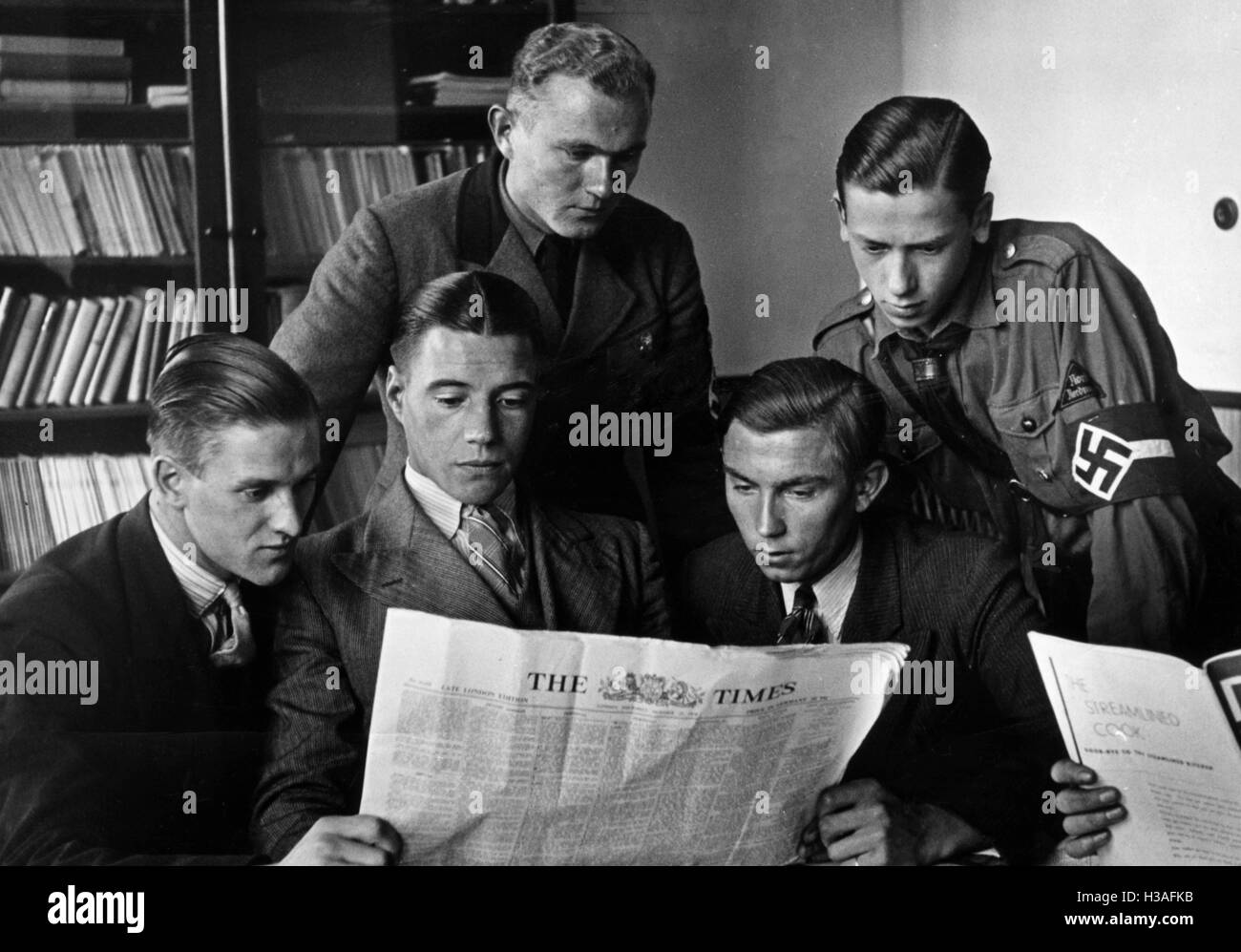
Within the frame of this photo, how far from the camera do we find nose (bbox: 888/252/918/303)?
66.4 inches

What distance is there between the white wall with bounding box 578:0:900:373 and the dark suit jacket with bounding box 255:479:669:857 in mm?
344

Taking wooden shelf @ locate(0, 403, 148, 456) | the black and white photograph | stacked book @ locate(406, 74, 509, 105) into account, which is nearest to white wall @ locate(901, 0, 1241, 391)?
the black and white photograph

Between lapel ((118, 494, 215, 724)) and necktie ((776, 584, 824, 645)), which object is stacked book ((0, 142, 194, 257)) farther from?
necktie ((776, 584, 824, 645))

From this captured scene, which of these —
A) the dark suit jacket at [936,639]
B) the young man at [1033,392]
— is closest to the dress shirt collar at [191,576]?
the dark suit jacket at [936,639]

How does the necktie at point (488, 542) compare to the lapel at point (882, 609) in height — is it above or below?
above

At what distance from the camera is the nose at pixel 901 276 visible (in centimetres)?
169

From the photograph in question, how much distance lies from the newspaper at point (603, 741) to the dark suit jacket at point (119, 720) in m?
0.19

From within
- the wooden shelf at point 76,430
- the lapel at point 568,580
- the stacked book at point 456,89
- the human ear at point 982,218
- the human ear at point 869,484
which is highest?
the stacked book at point 456,89

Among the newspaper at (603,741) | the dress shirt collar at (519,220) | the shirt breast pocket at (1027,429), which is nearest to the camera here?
the newspaper at (603,741)

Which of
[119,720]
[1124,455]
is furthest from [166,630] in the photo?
[1124,455]

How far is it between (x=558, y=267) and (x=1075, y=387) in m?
0.65

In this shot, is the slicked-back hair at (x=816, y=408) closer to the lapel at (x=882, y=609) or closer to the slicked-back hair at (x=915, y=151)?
the lapel at (x=882, y=609)
